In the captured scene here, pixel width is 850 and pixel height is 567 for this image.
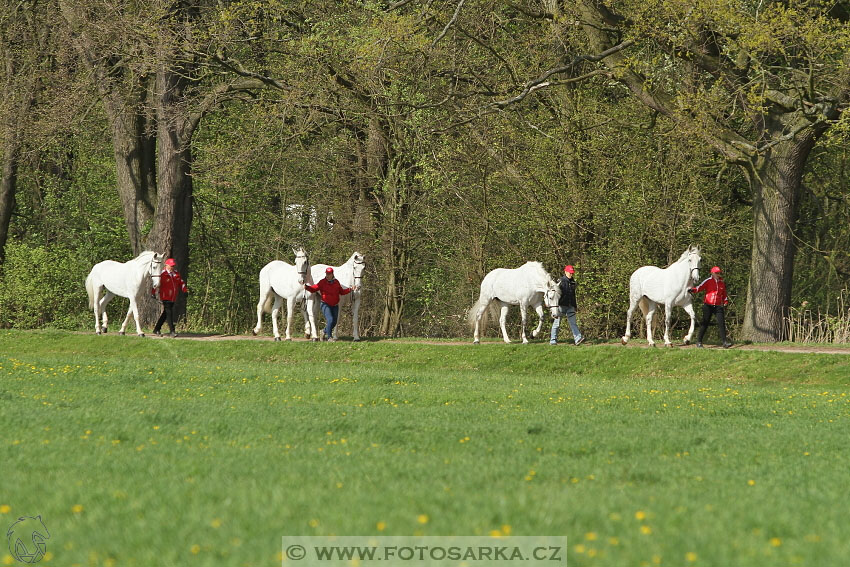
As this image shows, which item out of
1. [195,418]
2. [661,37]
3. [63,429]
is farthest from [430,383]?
[661,37]

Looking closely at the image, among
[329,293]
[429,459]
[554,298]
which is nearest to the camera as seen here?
[429,459]

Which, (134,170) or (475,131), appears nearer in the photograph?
(475,131)

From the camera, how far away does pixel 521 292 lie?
23250mm

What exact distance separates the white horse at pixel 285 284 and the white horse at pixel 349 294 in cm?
37

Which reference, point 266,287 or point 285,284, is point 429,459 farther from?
point 266,287

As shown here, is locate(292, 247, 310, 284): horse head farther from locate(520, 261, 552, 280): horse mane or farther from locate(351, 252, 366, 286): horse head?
locate(520, 261, 552, 280): horse mane

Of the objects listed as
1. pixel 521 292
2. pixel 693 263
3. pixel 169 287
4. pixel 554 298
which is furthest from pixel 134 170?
pixel 693 263

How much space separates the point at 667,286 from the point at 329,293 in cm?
771

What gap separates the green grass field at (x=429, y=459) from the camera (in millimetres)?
6820

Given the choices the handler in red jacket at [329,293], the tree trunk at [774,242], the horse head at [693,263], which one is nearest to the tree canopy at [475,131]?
the tree trunk at [774,242]

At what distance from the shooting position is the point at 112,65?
30.4 metres

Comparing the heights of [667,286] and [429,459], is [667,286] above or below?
above

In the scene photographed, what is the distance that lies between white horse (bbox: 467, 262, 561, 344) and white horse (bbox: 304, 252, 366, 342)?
2.79 metres

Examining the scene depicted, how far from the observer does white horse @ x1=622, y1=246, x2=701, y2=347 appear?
71.9 feet
